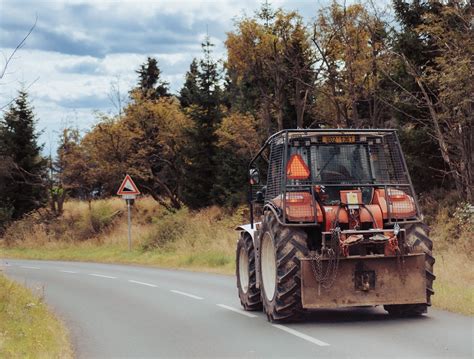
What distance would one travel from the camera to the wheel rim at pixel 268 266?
420 inches

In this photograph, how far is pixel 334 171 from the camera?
1109 centimetres

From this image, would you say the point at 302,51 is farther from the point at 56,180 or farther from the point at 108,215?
the point at 56,180

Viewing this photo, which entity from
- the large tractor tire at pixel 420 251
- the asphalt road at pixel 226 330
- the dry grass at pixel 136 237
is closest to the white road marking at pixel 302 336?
the asphalt road at pixel 226 330

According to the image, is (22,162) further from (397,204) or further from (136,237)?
(397,204)

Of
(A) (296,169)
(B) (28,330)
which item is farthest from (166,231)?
(B) (28,330)

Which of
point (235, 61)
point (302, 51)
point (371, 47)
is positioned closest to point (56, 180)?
point (235, 61)

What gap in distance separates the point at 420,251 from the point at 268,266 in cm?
228

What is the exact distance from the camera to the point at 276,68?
38.5 metres

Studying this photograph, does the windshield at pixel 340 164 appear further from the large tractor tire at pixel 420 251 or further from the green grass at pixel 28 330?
the green grass at pixel 28 330

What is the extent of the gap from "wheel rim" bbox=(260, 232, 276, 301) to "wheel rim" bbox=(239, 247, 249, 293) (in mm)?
1179

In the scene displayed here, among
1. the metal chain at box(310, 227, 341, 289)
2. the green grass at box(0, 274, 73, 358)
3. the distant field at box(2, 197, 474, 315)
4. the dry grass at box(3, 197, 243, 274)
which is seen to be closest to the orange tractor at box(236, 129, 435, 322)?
the metal chain at box(310, 227, 341, 289)

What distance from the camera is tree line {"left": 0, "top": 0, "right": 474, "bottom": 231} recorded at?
24.8m

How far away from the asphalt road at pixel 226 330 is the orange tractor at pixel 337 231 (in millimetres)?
424

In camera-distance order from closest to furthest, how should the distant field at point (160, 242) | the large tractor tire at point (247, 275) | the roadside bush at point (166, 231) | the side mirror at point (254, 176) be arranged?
the side mirror at point (254, 176) → the large tractor tire at point (247, 275) → the distant field at point (160, 242) → the roadside bush at point (166, 231)
